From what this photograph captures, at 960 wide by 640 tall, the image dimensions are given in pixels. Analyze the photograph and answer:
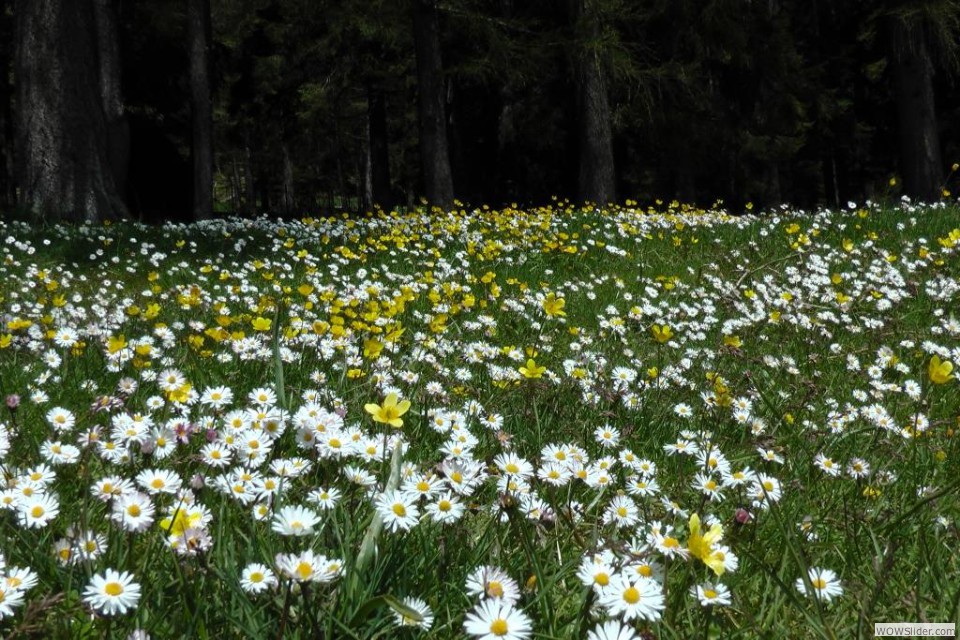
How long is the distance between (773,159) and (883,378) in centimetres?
1809

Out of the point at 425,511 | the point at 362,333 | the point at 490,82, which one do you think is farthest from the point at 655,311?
the point at 490,82

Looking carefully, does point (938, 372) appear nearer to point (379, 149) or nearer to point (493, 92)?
point (493, 92)

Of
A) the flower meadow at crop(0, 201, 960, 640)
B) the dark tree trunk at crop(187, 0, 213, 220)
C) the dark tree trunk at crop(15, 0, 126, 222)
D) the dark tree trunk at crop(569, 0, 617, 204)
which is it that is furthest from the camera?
the dark tree trunk at crop(187, 0, 213, 220)

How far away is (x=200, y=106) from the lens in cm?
1459

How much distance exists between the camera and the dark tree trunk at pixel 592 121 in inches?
474

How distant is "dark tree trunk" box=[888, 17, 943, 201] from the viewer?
1344cm

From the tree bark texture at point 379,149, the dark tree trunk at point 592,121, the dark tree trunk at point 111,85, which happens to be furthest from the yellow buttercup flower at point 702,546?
the tree bark texture at point 379,149

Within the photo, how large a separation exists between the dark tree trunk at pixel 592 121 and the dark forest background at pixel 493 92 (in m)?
0.04

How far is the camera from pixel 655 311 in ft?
16.7

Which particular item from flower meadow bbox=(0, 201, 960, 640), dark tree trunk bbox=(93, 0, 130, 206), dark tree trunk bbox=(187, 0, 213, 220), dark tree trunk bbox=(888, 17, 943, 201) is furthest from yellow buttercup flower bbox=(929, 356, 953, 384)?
dark tree trunk bbox=(187, 0, 213, 220)

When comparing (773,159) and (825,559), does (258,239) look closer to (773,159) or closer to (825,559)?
(825,559)

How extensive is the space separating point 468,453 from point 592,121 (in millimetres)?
11552

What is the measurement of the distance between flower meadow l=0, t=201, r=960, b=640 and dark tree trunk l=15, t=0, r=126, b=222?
6.44 feet

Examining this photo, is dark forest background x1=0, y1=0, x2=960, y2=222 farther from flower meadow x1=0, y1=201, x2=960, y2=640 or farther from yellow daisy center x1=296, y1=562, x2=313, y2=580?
yellow daisy center x1=296, y1=562, x2=313, y2=580
